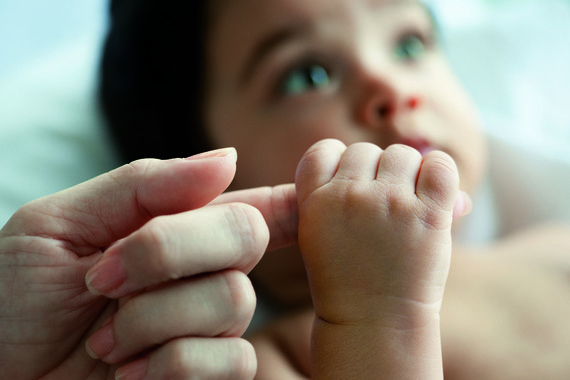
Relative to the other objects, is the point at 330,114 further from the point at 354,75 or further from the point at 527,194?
the point at 527,194

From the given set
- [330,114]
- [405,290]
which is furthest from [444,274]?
[330,114]

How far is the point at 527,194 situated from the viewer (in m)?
1.18

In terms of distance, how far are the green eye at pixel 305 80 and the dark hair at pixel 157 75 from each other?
0.18 m

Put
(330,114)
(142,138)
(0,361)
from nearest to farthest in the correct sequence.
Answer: (0,361) → (330,114) → (142,138)

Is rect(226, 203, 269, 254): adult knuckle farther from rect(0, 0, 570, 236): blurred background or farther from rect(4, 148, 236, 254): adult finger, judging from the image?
rect(0, 0, 570, 236): blurred background

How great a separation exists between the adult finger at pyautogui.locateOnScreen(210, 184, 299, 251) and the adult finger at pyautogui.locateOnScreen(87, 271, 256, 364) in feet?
0.37

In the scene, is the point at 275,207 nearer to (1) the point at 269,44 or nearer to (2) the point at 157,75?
(1) the point at 269,44

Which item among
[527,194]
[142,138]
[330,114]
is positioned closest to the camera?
[330,114]

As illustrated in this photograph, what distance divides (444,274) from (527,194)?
2.43ft

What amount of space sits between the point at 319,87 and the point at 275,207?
33cm

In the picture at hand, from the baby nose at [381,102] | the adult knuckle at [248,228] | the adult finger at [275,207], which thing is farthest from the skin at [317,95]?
the adult knuckle at [248,228]

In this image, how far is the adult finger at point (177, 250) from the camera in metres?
0.45

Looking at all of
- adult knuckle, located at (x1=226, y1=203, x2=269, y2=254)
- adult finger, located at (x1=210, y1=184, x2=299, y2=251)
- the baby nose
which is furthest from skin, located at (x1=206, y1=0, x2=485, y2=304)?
adult knuckle, located at (x1=226, y1=203, x2=269, y2=254)

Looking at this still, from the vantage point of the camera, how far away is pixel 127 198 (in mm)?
518
